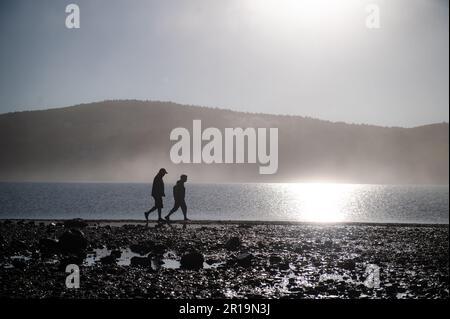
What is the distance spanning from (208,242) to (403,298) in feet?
31.5

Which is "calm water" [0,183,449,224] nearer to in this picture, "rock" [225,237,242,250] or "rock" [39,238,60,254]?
"rock" [225,237,242,250]

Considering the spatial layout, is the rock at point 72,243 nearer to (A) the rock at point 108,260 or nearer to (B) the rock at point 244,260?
(A) the rock at point 108,260

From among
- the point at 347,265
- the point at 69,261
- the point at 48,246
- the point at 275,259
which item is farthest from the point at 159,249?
the point at 347,265

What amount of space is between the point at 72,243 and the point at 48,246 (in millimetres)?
773

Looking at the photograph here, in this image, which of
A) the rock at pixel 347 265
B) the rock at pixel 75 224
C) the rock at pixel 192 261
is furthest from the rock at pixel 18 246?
the rock at pixel 347 265

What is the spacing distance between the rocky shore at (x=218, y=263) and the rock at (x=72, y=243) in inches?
1.3

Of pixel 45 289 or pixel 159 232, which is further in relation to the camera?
pixel 159 232

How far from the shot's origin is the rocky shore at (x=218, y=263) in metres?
13.2

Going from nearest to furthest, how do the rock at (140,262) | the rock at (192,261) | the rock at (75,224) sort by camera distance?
the rock at (192,261) < the rock at (140,262) < the rock at (75,224)

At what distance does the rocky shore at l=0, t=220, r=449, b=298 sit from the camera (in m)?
13.2

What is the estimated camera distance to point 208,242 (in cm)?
2123

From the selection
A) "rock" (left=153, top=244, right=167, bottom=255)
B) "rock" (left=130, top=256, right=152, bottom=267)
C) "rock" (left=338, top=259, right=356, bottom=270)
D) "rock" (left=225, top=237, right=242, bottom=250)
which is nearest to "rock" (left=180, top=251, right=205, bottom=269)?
"rock" (left=130, top=256, right=152, bottom=267)
